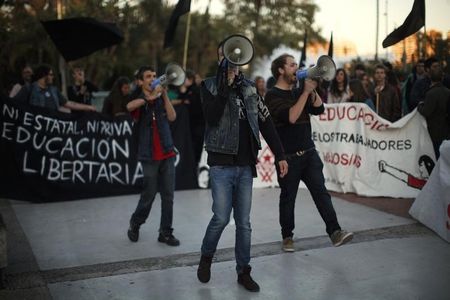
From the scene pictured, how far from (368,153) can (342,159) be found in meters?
0.48

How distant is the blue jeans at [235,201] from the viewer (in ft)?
13.8

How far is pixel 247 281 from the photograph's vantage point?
4.19m

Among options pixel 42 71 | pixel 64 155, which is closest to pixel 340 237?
pixel 64 155

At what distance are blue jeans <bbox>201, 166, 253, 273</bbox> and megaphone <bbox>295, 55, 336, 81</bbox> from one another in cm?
107

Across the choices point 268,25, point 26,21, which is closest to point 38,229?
point 26,21

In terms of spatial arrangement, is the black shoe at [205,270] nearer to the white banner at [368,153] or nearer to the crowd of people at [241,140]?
the crowd of people at [241,140]

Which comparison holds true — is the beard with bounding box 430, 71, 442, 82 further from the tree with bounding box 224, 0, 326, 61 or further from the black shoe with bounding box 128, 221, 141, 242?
the tree with bounding box 224, 0, 326, 61

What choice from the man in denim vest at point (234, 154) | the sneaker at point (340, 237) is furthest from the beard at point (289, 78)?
the sneaker at point (340, 237)

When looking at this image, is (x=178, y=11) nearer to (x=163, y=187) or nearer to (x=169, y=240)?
(x=163, y=187)

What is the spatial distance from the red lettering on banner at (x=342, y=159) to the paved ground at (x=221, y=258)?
3.19ft

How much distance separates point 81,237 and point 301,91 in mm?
2831

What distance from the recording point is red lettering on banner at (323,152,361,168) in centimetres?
802

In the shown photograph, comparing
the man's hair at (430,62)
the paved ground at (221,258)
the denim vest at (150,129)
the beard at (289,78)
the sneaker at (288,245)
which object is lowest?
the paved ground at (221,258)

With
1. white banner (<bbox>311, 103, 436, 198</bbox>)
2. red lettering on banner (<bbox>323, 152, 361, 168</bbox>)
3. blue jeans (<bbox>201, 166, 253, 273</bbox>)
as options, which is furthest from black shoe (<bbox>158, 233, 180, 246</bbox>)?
red lettering on banner (<bbox>323, 152, 361, 168</bbox>)
